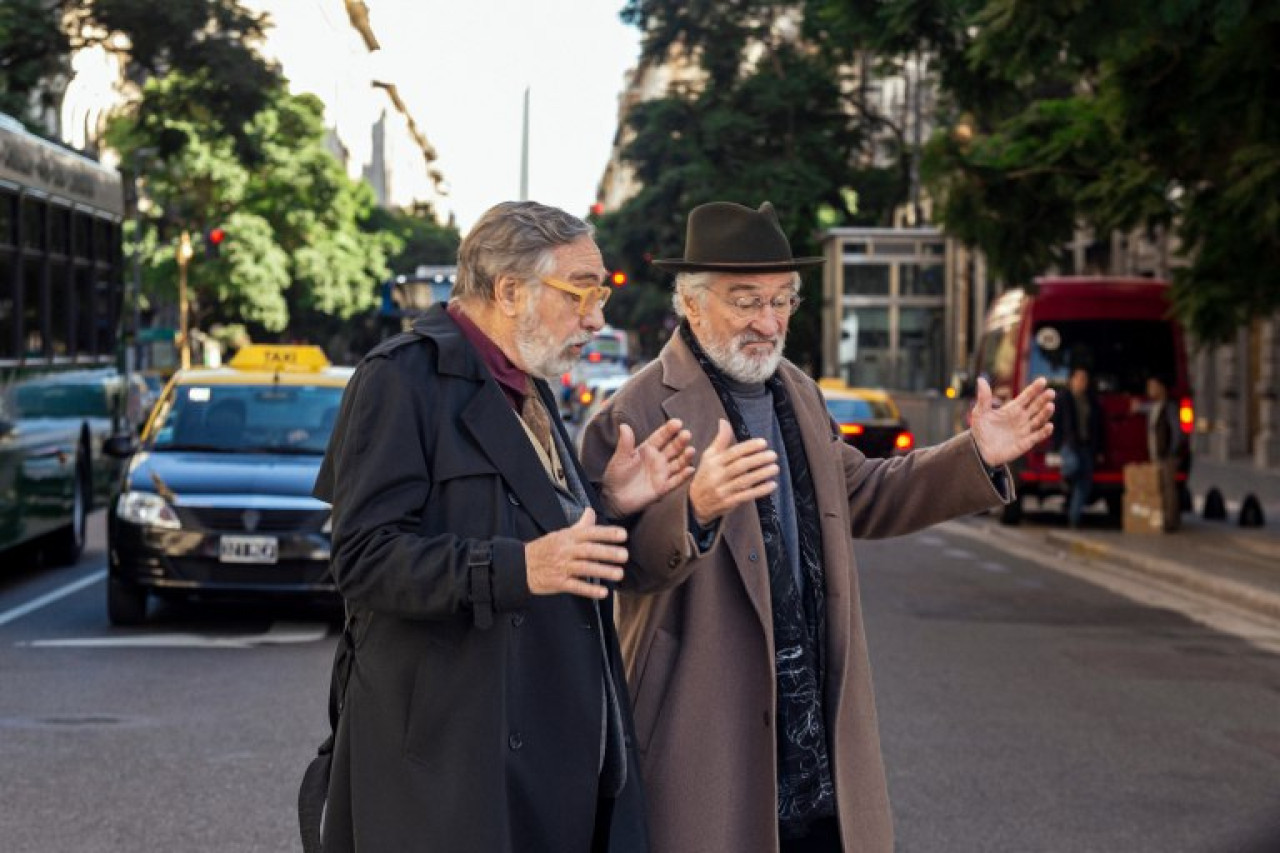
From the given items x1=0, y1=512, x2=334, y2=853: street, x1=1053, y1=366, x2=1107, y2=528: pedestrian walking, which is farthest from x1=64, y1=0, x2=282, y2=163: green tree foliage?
x1=0, y1=512, x2=334, y2=853: street

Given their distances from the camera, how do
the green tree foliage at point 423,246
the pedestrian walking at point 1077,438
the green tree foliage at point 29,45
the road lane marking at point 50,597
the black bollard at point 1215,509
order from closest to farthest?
the road lane marking at point 50,597, the pedestrian walking at point 1077,438, the black bollard at point 1215,509, the green tree foliage at point 29,45, the green tree foliage at point 423,246

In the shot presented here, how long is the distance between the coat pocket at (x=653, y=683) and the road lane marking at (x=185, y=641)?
8.49 m

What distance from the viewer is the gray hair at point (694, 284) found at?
464cm

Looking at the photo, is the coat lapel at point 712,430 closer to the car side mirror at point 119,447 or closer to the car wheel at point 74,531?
the car side mirror at point 119,447

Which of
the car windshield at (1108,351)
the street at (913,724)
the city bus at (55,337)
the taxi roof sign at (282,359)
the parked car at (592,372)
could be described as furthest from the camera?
the parked car at (592,372)


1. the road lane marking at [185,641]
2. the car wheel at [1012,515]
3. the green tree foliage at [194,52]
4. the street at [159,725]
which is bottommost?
the car wheel at [1012,515]

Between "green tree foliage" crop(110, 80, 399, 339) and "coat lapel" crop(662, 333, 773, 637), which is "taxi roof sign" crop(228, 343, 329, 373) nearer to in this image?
"coat lapel" crop(662, 333, 773, 637)

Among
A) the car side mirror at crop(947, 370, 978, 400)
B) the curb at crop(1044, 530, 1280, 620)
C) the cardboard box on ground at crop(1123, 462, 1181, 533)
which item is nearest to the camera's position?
the curb at crop(1044, 530, 1280, 620)

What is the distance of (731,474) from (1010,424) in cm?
89

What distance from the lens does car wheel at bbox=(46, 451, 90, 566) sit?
702 inches

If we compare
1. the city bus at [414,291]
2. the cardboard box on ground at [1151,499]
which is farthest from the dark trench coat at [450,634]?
the city bus at [414,291]

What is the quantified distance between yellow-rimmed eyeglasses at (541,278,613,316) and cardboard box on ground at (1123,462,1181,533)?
19.6 meters

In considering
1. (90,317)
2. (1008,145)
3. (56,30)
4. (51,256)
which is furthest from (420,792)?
(56,30)

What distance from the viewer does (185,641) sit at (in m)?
12.8
